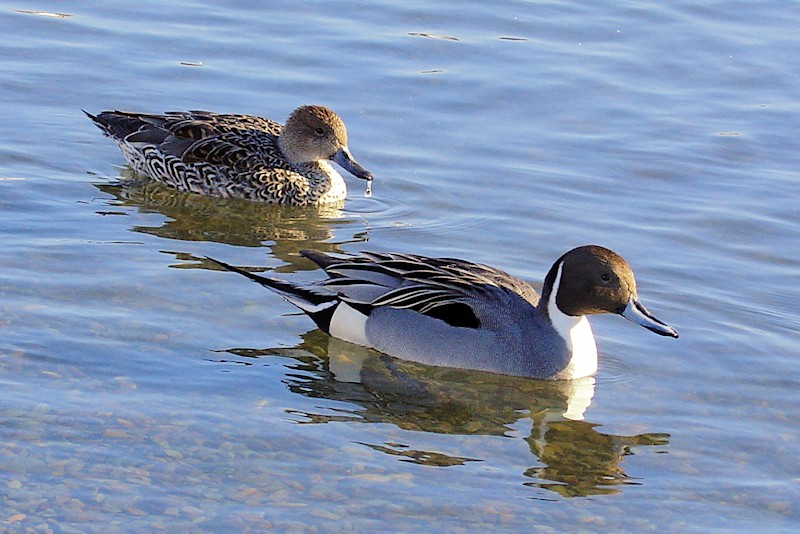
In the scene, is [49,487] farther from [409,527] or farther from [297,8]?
[297,8]

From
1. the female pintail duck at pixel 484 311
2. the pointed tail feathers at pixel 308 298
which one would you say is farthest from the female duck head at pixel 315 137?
the female pintail duck at pixel 484 311

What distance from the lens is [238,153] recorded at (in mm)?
11391

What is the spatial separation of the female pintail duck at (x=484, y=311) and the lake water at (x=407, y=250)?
0.13m

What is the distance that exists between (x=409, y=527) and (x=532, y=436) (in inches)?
53.6

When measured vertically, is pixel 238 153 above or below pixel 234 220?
above

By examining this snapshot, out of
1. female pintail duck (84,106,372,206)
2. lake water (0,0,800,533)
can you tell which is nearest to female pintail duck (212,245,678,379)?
lake water (0,0,800,533)

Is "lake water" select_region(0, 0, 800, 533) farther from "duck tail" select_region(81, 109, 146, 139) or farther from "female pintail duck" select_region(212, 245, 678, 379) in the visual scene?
"duck tail" select_region(81, 109, 146, 139)

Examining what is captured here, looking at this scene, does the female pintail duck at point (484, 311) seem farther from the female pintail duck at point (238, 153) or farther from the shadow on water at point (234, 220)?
the female pintail duck at point (238, 153)

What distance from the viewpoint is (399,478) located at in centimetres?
672

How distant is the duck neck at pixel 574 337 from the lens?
8.16 metres

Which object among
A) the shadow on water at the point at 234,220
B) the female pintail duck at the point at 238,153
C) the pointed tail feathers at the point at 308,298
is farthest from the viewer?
the female pintail duck at the point at 238,153

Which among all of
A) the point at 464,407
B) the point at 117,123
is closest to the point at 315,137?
the point at 117,123

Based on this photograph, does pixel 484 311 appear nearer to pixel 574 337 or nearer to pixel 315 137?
pixel 574 337

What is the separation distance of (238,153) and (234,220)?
75 centimetres
